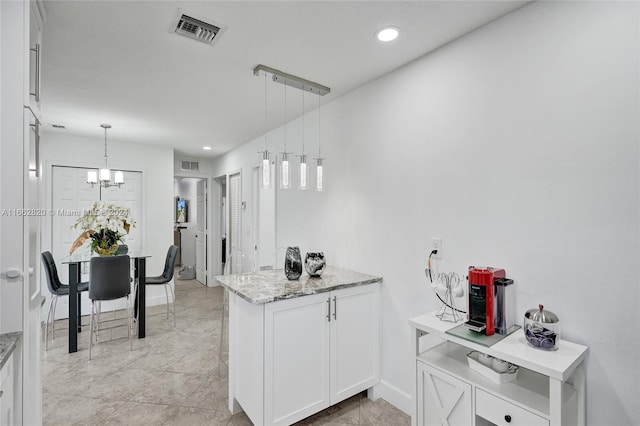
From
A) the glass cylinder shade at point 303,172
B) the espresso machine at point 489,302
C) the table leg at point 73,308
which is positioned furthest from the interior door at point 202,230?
the espresso machine at point 489,302

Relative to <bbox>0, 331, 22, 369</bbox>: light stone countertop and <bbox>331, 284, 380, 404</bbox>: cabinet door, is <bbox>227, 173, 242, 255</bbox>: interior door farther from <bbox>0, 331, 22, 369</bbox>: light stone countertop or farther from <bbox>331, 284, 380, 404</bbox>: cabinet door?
<bbox>0, 331, 22, 369</bbox>: light stone countertop

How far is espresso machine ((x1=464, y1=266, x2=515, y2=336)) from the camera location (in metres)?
1.60

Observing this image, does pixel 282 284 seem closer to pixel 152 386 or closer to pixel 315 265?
pixel 315 265

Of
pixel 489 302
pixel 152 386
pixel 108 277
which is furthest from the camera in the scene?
pixel 108 277

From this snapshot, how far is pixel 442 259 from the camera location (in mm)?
2066

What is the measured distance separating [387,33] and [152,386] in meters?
3.21

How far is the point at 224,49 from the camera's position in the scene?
2090 millimetres

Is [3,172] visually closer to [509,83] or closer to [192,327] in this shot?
[509,83]

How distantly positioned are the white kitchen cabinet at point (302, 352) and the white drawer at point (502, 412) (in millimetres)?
955

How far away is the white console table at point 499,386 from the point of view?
4.26ft

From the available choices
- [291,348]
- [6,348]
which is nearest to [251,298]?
[291,348]

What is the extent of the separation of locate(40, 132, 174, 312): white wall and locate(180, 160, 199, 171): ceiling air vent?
0.79 m

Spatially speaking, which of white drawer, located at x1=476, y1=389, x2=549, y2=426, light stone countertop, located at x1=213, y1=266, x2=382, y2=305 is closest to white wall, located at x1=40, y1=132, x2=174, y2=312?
light stone countertop, located at x1=213, y1=266, x2=382, y2=305

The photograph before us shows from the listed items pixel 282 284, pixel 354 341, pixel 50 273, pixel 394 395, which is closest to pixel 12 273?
pixel 282 284
